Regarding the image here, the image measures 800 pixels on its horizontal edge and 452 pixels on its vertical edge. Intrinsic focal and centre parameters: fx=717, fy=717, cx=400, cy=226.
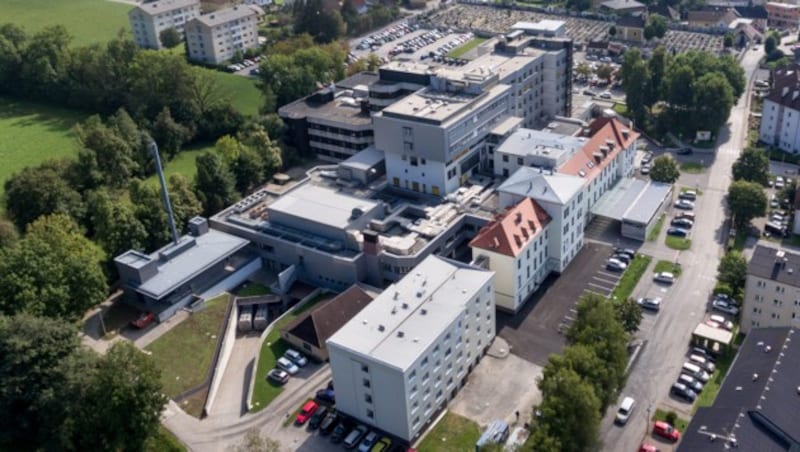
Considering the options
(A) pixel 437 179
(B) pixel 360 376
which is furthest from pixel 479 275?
(A) pixel 437 179

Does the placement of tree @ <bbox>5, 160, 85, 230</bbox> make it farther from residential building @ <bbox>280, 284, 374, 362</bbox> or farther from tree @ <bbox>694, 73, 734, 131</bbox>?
tree @ <bbox>694, 73, 734, 131</bbox>

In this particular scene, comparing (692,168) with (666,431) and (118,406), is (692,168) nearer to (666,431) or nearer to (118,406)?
(666,431)

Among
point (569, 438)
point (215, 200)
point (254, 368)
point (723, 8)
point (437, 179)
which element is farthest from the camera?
point (723, 8)

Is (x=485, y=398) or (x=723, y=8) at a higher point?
(x=723, y=8)

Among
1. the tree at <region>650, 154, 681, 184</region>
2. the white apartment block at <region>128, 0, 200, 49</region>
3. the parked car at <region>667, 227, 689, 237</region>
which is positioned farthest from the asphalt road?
the white apartment block at <region>128, 0, 200, 49</region>

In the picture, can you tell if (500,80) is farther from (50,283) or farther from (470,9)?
(470,9)

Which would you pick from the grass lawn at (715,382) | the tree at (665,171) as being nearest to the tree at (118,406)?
the grass lawn at (715,382)

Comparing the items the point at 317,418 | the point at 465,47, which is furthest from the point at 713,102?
the point at 317,418
